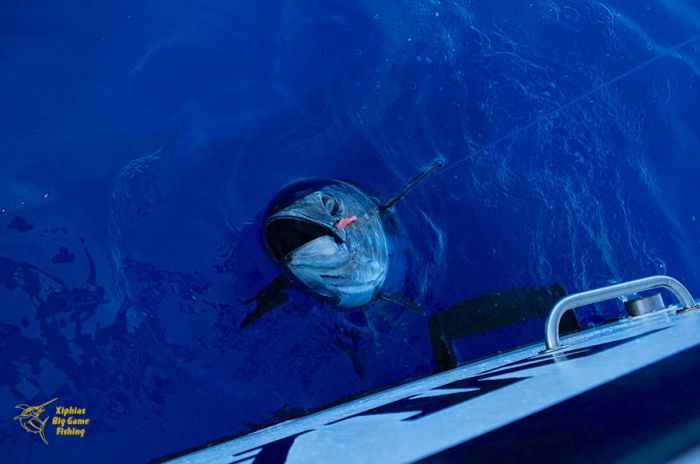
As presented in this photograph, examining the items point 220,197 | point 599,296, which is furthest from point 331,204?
point 599,296

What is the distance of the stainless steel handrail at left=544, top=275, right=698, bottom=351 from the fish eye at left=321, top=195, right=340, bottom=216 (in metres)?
1.94

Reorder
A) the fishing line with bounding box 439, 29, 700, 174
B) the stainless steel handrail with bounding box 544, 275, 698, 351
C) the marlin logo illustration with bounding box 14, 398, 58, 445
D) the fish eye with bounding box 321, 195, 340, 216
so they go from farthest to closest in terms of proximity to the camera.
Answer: the fishing line with bounding box 439, 29, 700, 174, the marlin logo illustration with bounding box 14, 398, 58, 445, the fish eye with bounding box 321, 195, 340, 216, the stainless steel handrail with bounding box 544, 275, 698, 351

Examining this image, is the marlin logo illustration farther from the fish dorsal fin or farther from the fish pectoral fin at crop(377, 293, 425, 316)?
the fish dorsal fin

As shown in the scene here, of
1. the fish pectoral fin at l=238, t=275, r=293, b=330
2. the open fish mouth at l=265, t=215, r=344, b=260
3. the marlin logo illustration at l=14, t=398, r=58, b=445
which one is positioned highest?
the open fish mouth at l=265, t=215, r=344, b=260

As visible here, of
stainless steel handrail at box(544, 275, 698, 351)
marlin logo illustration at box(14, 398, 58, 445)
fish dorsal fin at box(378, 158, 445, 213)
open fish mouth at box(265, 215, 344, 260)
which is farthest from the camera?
fish dorsal fin at box(378, 158, 445, 213)

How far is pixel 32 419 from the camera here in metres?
4.70

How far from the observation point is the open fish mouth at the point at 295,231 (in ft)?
12.5

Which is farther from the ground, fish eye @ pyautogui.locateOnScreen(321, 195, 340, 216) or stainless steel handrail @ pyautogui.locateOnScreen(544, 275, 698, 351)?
fish eye @ pyautogui.locateOnScreen(321, 195, 340, 216)

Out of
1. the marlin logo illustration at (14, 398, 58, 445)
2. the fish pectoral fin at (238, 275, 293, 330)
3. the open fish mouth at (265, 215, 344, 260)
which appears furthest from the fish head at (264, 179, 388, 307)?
the marlin logo illustration at (14, 398, 58, 445)

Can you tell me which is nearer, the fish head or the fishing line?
the fish head

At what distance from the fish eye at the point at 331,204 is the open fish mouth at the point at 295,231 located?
0.25 meters

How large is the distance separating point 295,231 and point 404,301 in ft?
5.55

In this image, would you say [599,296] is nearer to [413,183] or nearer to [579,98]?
[413,183]

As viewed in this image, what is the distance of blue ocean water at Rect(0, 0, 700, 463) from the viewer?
15.6ft
